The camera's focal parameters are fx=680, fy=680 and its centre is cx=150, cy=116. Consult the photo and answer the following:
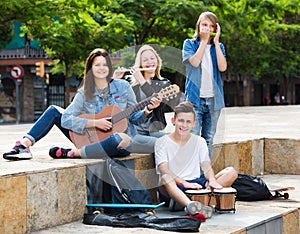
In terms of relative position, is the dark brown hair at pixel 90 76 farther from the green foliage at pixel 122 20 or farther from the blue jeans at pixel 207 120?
the green foliage at pixel 122 20

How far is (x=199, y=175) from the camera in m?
6.52

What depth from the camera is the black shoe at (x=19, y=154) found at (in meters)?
6.25

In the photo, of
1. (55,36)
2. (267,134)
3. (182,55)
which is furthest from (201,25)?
(55,36)

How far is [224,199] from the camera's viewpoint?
247 inches

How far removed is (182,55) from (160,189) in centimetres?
151

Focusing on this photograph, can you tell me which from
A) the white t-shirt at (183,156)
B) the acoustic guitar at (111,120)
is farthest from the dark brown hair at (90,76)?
the white t-shirt at (183,156)

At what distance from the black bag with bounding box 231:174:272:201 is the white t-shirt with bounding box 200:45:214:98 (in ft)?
3.22

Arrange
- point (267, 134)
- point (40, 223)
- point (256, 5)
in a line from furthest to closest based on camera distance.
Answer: point (256, 5)
point (267, 134)
point (40, 223)

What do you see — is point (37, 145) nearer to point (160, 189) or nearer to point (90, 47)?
point (160, 189)

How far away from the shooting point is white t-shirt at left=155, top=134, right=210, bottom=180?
645cm

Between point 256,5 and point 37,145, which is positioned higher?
point 256,5

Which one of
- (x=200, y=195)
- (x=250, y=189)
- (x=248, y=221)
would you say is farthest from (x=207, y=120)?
(x=248, y=221)

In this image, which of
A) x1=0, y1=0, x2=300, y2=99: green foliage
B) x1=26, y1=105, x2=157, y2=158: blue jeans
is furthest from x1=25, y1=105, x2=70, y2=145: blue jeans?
x1=0, y1=0, x2=300, y2=99: green foliage

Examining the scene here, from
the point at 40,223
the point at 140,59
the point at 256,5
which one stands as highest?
the point at 256,5
